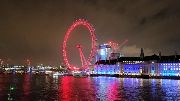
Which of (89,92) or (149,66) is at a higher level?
(149,66)

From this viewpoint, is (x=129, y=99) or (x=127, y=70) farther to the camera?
(x=127, y=70)

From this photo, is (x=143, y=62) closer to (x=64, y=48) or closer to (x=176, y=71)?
(x=176, y=71)

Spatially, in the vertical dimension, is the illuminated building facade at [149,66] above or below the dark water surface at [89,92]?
above

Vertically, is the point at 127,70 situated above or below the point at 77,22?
below

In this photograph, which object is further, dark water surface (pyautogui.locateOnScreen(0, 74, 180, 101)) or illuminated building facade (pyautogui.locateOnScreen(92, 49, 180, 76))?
illuminated building facade (pyautogui.locateOnScreen(92, 49, 180, 76))

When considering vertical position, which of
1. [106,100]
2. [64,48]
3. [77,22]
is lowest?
[106,100]

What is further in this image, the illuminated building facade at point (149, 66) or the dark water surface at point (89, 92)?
the illuminated building facade at point (149, 66)

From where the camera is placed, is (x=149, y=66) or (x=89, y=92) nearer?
(x=89, y=92)

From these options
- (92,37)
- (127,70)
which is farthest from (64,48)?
(127,70)

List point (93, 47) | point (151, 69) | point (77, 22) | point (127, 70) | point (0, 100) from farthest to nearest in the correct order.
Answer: point (127, 70)
point (151, 69)
point (93, 47)
point (77, 22)
point (0, 100)

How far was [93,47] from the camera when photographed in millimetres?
127062

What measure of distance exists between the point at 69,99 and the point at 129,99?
7.91 m

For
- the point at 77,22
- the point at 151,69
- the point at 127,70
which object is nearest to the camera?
the point at 77,22

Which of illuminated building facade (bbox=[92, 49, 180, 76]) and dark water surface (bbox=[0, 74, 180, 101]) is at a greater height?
illuminated building facade (bbox=[92, 49, 180, 76])
